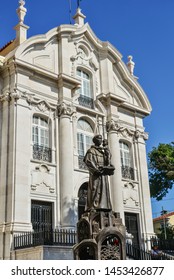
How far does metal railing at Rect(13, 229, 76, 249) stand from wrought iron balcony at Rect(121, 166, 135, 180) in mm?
7391

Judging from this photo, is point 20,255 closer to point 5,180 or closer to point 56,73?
point 5,180

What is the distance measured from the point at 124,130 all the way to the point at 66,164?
19.6ft

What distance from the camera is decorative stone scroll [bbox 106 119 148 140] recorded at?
75.2ft

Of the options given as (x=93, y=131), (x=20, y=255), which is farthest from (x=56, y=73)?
(x=20, y=255)

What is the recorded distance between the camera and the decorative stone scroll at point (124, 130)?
2292cm

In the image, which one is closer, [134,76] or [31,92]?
[31,92]

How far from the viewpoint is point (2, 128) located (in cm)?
1872

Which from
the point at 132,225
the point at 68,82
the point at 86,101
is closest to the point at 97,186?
the point at 68,82

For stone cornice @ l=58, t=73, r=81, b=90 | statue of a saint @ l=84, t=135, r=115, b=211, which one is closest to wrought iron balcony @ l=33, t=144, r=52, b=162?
stone cornice @ l=58, t=73, r=81, b=90

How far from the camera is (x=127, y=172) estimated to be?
23.2 meters

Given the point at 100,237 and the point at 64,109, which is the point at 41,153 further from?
the point at 100,237

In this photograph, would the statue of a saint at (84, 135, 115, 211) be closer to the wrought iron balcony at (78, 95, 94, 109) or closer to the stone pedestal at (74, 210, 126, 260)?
the stone pedestal at (74, 210, 126, 260)

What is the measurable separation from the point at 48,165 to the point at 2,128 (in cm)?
294

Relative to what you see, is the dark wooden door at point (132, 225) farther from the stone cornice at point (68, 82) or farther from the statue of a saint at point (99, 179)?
the statue of a saint at point (99, 179)
